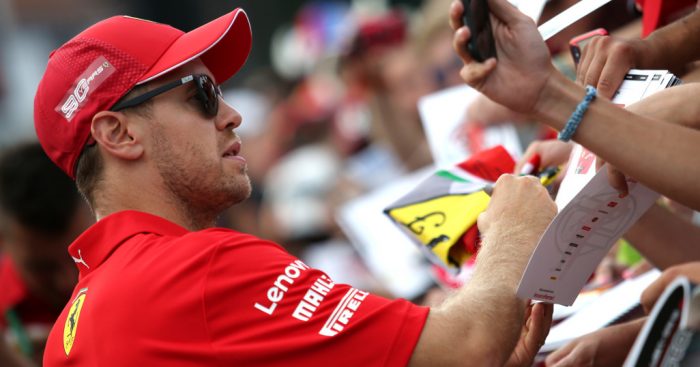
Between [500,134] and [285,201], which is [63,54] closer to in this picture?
[500,134]

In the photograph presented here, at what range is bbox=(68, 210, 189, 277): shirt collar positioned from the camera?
3.25 m

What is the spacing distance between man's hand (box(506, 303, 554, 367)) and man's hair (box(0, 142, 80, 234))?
3.03m

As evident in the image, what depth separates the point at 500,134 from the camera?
452 cm

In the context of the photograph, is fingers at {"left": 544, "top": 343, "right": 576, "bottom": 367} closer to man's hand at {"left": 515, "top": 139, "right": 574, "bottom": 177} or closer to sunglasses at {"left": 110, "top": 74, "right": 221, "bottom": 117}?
man's hand at {"left": 515, "top": 139, "right": 574, "bottom": 177}

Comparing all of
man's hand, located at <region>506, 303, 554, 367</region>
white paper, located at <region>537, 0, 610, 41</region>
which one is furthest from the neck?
white paper, located at <region>537, 0, 610, 41</region>

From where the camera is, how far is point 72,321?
3146 mm

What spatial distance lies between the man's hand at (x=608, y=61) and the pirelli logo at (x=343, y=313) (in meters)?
0.82

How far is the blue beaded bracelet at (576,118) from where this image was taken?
2.47m

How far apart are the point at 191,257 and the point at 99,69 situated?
0.80 m

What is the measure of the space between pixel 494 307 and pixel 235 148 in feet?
3.79

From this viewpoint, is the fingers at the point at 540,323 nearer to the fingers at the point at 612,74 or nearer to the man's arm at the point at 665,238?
the man's arm at the point at 665,238

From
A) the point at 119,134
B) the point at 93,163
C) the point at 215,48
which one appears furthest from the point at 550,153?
the point at 93,163

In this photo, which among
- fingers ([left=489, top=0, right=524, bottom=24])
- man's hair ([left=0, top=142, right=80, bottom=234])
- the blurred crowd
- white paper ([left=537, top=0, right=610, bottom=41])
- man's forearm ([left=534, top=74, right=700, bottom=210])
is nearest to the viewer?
man's forearm ([left=534, top=74, right=700, bottom=210])

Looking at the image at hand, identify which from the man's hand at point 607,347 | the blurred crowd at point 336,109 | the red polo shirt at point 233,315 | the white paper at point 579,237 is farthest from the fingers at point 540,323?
the blurred crowd at point 336,109
